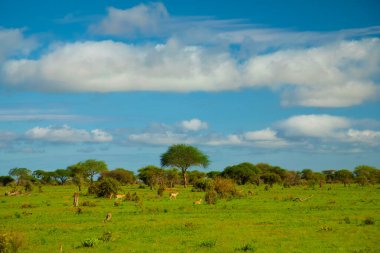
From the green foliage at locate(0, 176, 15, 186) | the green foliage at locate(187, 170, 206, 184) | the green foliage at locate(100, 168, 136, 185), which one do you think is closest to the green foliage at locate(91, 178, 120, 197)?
the green foliage at locate(100, 168, 136, 185)

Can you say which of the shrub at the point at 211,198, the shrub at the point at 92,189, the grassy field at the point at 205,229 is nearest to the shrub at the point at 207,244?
the grassy field at the point at 205,229

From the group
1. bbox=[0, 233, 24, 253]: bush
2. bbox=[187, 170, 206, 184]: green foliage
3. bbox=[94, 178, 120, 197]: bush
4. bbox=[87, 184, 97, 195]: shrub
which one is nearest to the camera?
bbox=[0, 233, 24, 253]: bush

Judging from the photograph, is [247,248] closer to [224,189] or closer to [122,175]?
[224,189]

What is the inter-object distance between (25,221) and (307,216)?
18.6 meters

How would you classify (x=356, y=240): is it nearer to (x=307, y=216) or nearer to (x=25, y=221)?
(x=307, y=216)

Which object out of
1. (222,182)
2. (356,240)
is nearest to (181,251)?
(356,240)

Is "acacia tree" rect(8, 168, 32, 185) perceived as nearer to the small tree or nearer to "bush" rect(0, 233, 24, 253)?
the small tree

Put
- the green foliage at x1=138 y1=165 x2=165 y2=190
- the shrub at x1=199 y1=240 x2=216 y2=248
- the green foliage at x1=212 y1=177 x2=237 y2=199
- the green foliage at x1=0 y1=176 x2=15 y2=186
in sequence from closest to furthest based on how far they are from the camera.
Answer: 1. the shrub at x1=199 y1=240 x2=216 y2=248
2. the green foliage at x1=212 y1=177 x2=237 y2=199
3. the green foliage at x1=138 y1=165 x2=165 y2=190
4. the green foliage at x1=0 y1=176 x2=15 y2=186

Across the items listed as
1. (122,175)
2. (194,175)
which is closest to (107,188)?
(122,175)

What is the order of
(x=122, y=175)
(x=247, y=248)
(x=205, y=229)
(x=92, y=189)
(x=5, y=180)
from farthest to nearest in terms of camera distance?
(x=5, y=180)
(x=122, y=175)
(x=92, y=189)
(x=205, y=229)
(x=247, y=248)

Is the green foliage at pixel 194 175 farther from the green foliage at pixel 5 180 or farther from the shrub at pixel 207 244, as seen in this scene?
the shrub at pixel 207 244

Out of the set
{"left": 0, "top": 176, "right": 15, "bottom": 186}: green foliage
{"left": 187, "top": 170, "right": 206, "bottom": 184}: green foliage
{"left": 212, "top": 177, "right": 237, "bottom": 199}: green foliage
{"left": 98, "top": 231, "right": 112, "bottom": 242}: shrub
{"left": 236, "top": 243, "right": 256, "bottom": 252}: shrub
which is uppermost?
{"left": 187, "top": 170, "right": 206, "bottom": 184}: green foliage

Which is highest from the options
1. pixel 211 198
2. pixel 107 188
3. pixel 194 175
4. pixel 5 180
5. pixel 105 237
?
pixel 194 175

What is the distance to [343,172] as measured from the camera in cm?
9631
